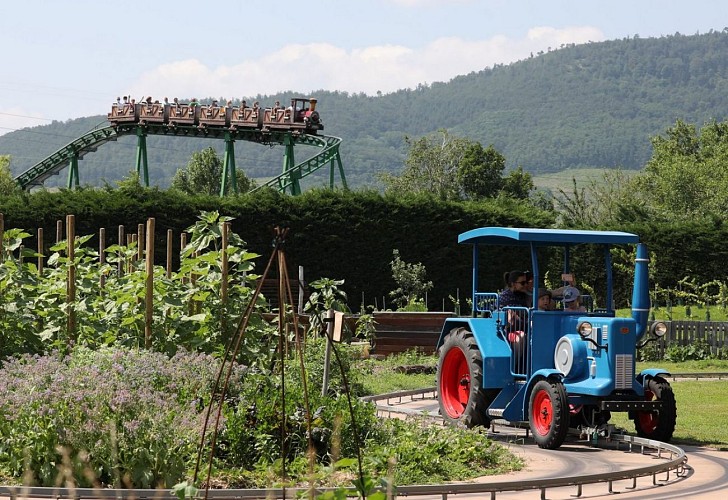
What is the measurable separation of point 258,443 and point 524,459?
2685 mm

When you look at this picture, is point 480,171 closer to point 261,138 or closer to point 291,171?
point 261,138

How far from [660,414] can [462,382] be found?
225cm

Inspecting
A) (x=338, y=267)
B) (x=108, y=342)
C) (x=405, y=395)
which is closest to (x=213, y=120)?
(x=338, y=267)

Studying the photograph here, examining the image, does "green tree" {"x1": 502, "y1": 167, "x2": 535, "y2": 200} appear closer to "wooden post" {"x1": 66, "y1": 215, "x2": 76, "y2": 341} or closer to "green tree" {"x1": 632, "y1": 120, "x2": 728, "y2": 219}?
"green tree" {"x1": 632, "y1": 120, "x2": 728, "y2": 219}

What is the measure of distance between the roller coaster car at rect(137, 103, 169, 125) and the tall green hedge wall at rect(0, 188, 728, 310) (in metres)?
17.4

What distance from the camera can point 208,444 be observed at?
27.8ft

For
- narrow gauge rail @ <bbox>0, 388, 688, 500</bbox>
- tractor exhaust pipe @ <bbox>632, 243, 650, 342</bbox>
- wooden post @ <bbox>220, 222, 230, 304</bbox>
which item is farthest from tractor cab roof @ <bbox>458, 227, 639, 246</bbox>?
wooden post @ <bbox>220, 222, 230, 304</bbox>

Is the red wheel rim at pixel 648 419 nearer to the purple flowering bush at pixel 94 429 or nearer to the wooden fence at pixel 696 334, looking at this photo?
the purple flowering bush at pixel 94 429

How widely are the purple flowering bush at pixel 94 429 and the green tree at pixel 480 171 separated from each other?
204 feet

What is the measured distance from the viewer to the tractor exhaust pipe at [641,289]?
1057cm

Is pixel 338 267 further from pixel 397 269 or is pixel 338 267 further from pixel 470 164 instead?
pixel 470 164

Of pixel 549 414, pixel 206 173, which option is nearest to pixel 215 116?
pixel 206 173

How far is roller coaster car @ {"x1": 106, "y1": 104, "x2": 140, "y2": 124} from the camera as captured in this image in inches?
1720

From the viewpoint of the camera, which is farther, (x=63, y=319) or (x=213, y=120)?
(x=213, y=120)
